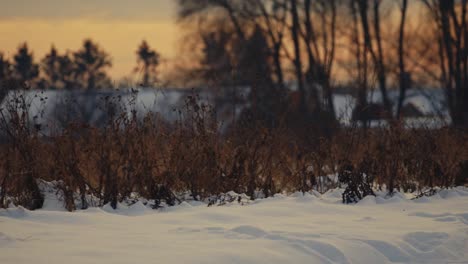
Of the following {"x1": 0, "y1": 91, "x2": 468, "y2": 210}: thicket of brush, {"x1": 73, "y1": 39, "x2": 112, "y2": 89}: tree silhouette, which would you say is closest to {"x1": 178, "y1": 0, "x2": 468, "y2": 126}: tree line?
{"x1": 0, "y1": 91, "x2": 468, "y2": 210}: thicket of brush

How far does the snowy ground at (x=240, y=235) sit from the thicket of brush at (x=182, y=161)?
2.08 feet

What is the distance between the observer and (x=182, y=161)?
9211 mm

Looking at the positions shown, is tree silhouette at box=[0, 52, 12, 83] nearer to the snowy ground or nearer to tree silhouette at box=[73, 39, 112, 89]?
the snowy ground

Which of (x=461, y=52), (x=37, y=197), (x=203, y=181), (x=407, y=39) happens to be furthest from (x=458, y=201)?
(x=407, y=39)

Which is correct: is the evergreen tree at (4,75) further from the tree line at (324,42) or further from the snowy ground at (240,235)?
the tree line at (324,42)

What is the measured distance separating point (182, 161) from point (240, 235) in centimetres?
310

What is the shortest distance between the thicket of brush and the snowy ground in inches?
25.0

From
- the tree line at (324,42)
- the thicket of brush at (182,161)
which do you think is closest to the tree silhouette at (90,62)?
the tree line at (324,42)

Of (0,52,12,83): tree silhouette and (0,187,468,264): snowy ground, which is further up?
(0,52,12,83): tree silhouette

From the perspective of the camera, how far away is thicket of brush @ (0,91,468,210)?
876 centimetres

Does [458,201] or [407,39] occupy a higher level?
[407,39]

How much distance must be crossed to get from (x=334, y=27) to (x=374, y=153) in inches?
793

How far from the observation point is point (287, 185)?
10.3 metres

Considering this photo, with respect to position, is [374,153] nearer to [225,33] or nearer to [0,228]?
[0,228]
